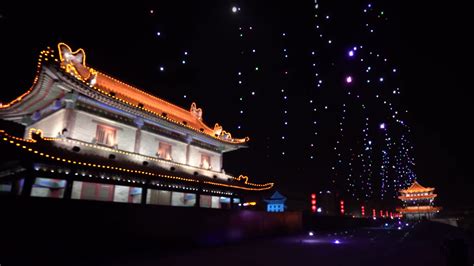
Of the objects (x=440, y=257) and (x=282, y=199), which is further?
(x=282, y=199)

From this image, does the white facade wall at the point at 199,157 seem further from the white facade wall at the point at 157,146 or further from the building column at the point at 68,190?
the building column at the point at 68,190

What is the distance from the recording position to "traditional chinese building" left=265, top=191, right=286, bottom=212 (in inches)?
1199

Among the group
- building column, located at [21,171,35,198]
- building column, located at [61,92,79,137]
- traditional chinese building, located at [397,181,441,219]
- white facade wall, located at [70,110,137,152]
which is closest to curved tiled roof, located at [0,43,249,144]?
building column, located at [61,92,79,137]

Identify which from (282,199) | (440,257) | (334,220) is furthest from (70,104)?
(282,199)

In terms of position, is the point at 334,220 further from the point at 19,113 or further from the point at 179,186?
the point at 19,113

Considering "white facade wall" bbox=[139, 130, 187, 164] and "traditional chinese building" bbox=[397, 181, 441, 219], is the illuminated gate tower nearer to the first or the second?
"white facade wall" bbox=[139, 130, 187, 164]

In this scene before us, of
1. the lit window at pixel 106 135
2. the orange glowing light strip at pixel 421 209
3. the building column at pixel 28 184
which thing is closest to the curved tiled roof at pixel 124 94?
the lit window at pixel 106 135

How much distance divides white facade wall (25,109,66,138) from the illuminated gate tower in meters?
0.05

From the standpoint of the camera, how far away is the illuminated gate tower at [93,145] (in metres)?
10.5

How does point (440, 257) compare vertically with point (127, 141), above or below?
below

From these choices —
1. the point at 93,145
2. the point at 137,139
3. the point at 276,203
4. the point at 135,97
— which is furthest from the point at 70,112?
the point at 276,203

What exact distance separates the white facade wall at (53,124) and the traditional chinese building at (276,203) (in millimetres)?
23331

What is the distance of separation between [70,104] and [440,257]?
1574cm

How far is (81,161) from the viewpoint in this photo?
10953 mm
